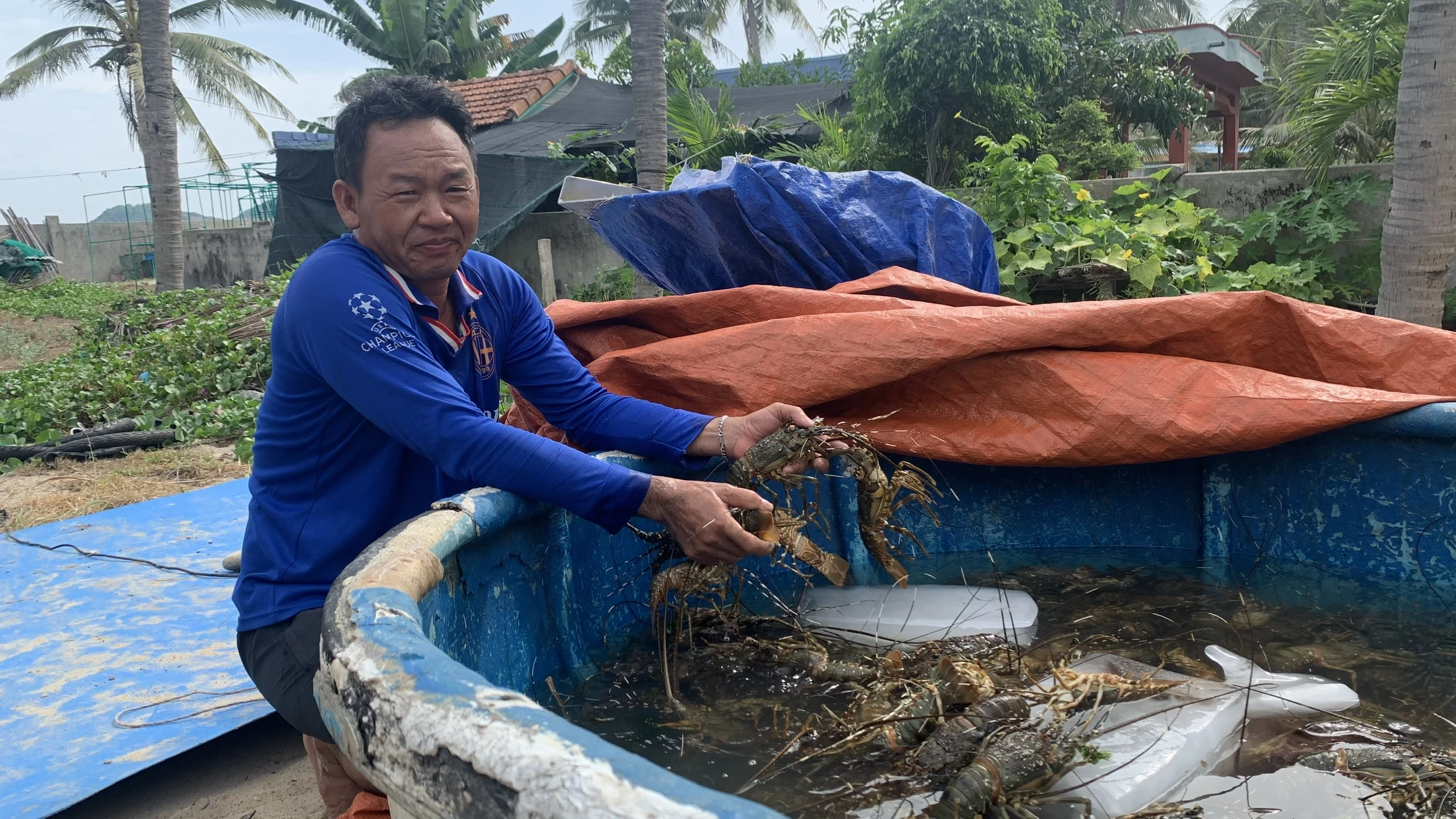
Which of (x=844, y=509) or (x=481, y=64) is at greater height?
(x=481, y=64)

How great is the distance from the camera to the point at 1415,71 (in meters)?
5.03

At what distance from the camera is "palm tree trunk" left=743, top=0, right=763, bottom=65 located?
35.0m

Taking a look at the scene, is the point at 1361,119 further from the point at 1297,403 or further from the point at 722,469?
the point at 722,469

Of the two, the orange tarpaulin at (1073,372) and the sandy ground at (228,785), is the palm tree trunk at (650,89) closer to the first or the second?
the orange tarpaulin at (1073,372)

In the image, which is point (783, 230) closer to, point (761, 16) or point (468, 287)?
point (468, 287)

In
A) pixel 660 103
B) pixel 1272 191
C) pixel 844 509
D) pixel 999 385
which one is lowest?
pixel 844 509

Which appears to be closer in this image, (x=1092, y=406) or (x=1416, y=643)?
(x=1416, y=643)

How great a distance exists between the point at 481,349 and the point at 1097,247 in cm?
475

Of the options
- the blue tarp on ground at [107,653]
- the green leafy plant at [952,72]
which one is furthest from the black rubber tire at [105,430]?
the green leafy plant at [952,72]

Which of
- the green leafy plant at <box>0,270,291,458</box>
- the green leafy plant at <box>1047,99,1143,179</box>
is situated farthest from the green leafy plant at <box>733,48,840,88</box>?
the green leafy plant at <box>0,270,291,458</box>

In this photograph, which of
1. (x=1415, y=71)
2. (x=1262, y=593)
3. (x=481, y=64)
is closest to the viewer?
(x=1262, y=593)

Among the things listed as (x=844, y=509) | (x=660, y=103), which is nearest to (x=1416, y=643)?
(x=844, y=509)

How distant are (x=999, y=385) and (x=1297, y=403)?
74 centimetres

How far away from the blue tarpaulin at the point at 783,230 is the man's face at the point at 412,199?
1.41m
